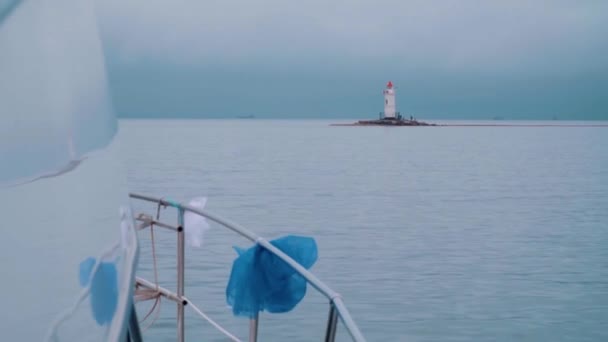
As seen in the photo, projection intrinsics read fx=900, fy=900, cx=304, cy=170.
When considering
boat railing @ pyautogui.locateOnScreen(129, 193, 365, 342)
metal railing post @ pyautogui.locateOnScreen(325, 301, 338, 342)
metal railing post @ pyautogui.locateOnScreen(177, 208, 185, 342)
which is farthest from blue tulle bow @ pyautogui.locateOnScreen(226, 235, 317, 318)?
metal railing post @ pyautogui.locateOnScreen(325, 301, 338, 342)

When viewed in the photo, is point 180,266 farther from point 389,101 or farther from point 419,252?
point 389,101

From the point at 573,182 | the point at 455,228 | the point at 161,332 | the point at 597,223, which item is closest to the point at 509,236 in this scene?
the point at 455,228

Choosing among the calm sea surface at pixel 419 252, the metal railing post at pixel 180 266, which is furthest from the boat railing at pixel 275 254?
the calm sea surface at pixel 419 252

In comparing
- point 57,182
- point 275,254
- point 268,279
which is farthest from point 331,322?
point 57,182

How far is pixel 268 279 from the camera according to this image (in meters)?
4.47

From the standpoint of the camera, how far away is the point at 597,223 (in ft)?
94.3

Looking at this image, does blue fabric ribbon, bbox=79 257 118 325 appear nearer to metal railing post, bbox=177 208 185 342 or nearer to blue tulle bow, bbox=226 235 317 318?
blue tulle bow, bbox=226 235 317 318

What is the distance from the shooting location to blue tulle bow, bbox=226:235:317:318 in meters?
4.41

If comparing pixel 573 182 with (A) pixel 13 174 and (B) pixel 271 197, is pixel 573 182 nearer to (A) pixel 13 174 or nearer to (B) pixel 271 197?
(B) pixel 271 197

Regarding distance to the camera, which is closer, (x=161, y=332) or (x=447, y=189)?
(x=161, y=332)

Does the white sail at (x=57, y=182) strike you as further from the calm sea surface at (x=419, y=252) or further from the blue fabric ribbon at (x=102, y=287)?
the calm sea surface at (x=419, y=252)

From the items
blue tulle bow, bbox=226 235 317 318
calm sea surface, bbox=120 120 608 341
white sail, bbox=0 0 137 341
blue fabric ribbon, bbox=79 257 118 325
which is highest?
white sail, bbox=0 0 137 341

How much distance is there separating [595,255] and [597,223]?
6.72 meters

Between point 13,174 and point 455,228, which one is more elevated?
point 13,174
